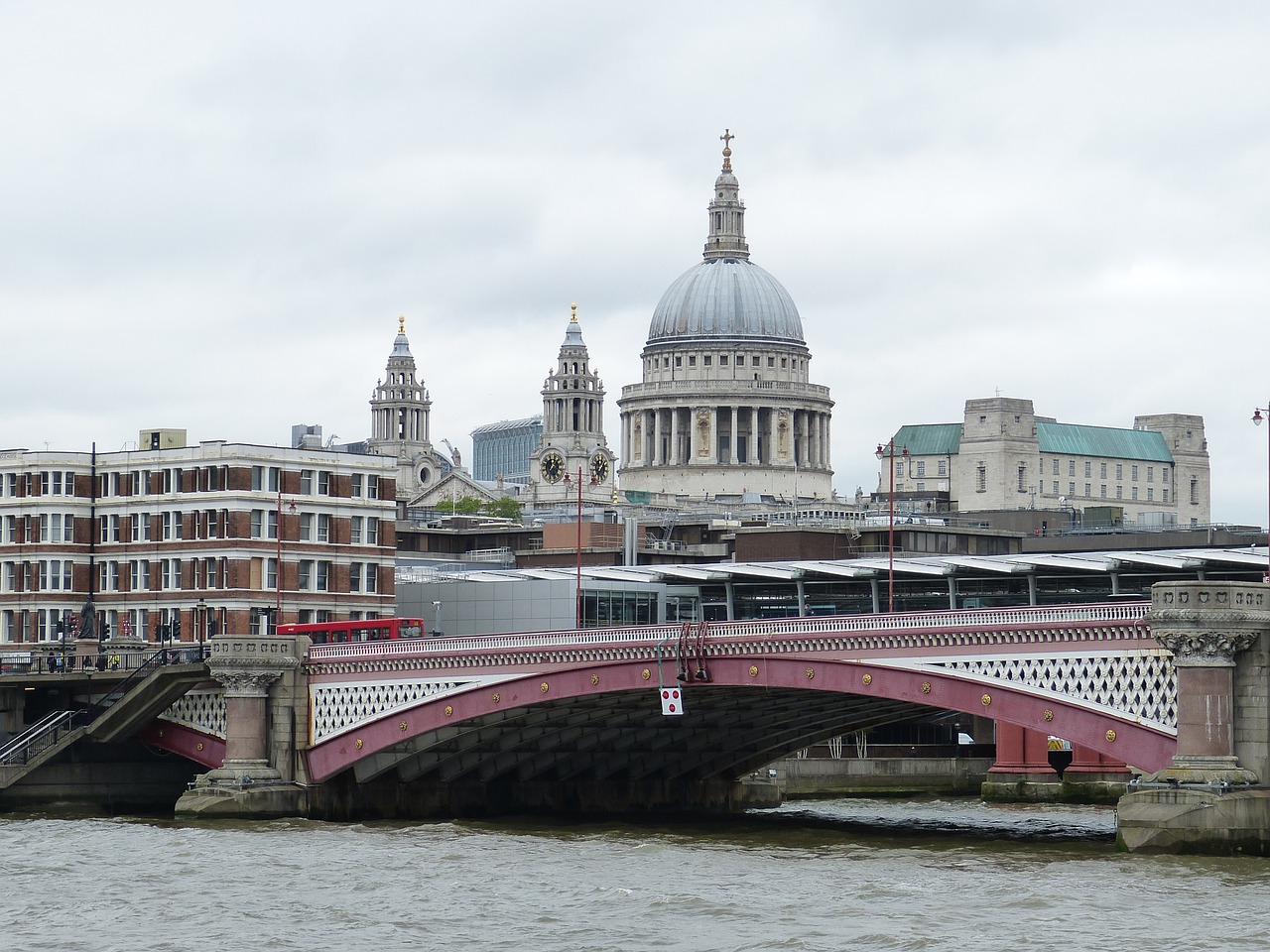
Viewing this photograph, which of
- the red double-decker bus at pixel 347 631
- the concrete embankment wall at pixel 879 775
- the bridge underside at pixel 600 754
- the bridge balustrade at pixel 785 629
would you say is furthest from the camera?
the concrete embankment wall at pixel 879 775

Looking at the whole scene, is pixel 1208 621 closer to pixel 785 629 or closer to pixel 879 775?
pixel 785 629

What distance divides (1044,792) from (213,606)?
32837 mm

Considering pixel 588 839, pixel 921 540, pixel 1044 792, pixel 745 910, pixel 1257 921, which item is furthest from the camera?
pixel 921 540

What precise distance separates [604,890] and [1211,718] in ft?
51.1

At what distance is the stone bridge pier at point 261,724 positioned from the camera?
290ft

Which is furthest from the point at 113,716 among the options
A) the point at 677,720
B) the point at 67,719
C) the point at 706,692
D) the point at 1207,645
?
the point at 1207,645

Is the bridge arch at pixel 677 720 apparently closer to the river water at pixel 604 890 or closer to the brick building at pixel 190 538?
the river water at pixel 604 890

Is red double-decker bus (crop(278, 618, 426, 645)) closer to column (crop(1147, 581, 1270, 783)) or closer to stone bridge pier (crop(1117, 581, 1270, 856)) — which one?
stone bridge pier (crop(1117, 581, 1270, 856))

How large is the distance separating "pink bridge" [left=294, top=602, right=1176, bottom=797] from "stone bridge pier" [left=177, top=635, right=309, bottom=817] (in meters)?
0.69

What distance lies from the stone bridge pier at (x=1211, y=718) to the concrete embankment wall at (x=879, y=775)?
42584 mm

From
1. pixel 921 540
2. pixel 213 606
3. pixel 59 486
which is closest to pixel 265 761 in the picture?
pixel 213 606

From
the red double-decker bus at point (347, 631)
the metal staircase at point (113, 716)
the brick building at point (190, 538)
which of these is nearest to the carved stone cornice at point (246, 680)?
the metal staircase at point (113, 716)

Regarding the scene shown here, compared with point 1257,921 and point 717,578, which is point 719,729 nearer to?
point 717,578

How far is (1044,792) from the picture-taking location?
108 meters
